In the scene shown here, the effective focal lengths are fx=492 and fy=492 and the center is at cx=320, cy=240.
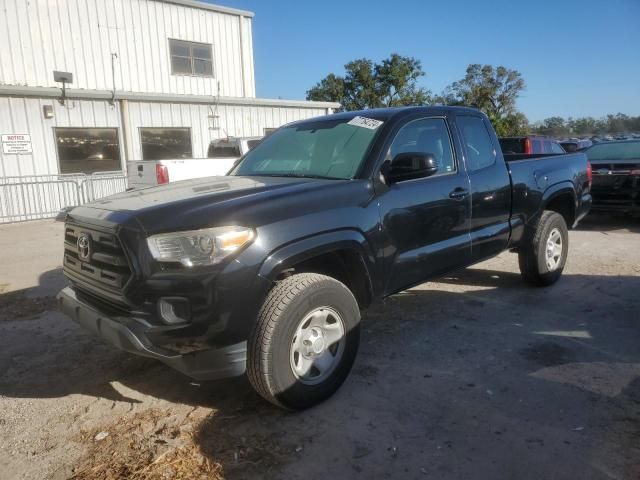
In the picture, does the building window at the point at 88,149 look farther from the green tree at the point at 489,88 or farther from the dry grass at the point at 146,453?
the green tree at the point at 489,88

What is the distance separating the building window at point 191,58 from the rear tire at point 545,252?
13.4m

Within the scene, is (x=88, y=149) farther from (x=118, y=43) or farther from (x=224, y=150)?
(x=224, y=150)

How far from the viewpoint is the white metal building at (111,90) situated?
39.4ft

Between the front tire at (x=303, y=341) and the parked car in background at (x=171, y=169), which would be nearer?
the front tire at (x=303, y=341)

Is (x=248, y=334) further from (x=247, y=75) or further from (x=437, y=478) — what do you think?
(x=247, y=75)

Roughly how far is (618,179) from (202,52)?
502 inches

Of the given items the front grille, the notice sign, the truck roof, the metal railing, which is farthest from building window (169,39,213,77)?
the front grille

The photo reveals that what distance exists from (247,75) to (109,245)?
15.7 m

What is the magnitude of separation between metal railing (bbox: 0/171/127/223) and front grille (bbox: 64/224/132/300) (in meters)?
9.27

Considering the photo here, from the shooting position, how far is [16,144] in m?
11.8

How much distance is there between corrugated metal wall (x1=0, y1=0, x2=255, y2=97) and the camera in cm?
1269

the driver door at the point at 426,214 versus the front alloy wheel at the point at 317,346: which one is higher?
the driver door at the point at 426,214

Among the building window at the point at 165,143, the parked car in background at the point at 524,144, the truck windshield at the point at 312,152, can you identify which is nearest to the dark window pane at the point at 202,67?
the building window at the point at 165,143

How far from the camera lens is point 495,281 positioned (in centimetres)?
590
